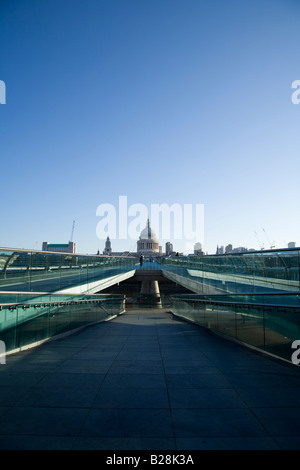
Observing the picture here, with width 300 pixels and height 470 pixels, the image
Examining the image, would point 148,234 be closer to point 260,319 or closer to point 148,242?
point 148,242

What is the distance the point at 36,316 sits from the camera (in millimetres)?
8094

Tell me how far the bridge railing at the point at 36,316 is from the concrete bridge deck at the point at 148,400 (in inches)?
19.8

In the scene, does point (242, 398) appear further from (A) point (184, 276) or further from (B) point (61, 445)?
(A) point (184, 276)

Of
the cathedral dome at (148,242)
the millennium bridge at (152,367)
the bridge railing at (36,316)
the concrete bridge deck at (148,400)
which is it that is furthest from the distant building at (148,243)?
the concrete bridge deck at (148,400)

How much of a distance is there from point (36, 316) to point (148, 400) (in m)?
Answer: 4.78

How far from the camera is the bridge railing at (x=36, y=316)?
7035 mm

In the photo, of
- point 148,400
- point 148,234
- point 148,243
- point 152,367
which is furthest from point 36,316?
point 148,234

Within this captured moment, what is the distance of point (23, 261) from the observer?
8.78m

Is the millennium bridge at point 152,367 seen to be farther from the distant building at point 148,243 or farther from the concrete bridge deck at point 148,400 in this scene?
the distant building at point 148,243

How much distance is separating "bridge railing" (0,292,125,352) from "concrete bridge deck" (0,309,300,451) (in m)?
0.50

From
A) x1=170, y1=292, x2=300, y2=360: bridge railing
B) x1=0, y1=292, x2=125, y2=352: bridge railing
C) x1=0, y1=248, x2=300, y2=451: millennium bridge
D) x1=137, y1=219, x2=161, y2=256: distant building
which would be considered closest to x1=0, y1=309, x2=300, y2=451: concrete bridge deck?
x1=0, y1=248, x2=300, y2=451: millennium bridge

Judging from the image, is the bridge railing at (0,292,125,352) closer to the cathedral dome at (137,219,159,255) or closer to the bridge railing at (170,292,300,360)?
the bridge railing at (170,292,300,360)
